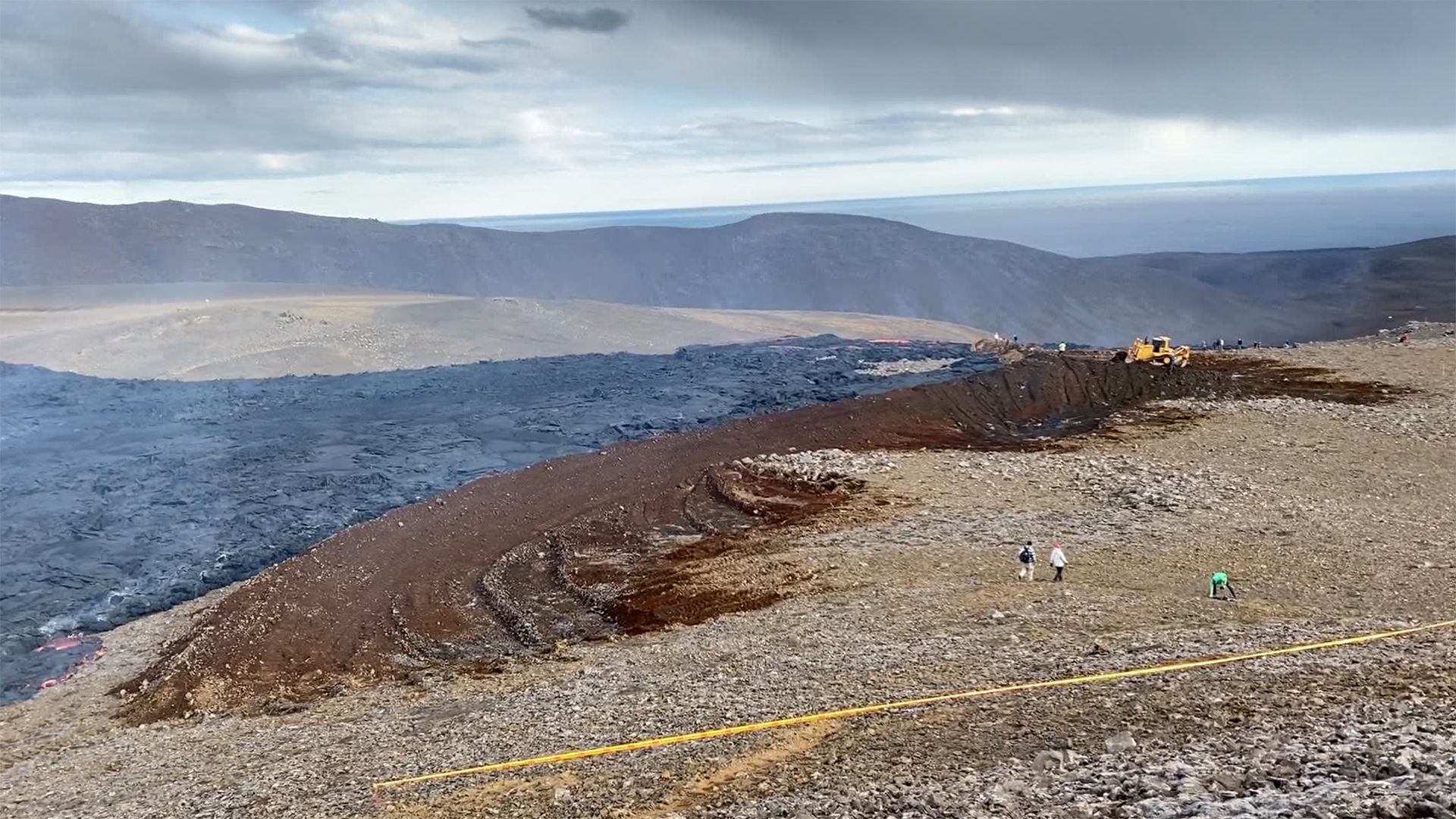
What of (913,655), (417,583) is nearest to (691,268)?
(417,583)

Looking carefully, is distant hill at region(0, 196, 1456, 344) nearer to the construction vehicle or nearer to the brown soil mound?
the construction vehicle

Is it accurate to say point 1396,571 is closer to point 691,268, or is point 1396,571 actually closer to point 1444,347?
point 1444,347

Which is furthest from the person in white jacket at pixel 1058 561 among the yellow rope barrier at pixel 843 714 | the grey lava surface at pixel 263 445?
the grey lava surface at pixel 263 445

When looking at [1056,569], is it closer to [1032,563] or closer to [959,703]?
[1032,563]

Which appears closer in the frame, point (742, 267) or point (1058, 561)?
point (1058, 561)

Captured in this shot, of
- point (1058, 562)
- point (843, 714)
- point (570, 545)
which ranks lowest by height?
point (570, 545)

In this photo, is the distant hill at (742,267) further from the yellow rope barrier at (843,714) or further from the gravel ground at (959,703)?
the yellow rope barrier at (843,714)

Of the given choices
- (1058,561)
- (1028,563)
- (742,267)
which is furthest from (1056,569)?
(742,267)
